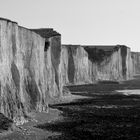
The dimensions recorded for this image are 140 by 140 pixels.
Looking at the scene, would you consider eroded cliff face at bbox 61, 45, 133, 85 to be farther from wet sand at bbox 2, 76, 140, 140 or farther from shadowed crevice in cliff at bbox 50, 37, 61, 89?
wet sand at bbox 2, 76, 140, 140

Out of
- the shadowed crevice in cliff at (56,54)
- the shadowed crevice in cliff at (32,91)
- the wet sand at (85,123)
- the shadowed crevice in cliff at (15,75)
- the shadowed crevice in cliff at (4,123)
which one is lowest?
the wet sand at (85,123)

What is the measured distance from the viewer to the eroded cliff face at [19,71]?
87.7ft

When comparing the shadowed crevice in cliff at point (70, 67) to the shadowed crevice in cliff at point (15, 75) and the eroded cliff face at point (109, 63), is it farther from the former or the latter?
the shadowed crevice in cliff at point (15, 75)

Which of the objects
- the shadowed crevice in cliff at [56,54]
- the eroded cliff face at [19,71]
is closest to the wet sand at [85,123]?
the eroded cliff face at [19,71]

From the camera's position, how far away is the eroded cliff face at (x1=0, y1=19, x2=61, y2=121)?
26719 mm

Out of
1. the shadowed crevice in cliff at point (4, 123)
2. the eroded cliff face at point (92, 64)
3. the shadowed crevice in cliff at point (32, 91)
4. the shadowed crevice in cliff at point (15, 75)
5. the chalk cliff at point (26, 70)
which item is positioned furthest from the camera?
the eroded cliff face at point (92, 64)

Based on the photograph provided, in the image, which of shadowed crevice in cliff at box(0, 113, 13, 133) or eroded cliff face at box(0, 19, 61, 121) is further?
eroded cliff face at box(0, 19, 61, 121)

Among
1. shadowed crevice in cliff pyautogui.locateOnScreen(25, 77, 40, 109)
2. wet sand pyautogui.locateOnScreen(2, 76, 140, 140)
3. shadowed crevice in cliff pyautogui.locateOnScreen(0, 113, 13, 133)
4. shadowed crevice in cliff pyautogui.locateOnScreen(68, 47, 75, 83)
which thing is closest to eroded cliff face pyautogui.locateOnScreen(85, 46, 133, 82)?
shadowed crevice in cliff pyautogui.locateOnScreen(68, 47, 75, 83)

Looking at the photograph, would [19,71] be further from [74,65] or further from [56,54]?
[74,65]

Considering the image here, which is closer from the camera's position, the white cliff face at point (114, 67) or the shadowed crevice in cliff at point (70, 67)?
the shadowed crevice in cliff at point (70, 67)

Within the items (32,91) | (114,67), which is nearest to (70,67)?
(114,67)

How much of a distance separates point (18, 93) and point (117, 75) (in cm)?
6939

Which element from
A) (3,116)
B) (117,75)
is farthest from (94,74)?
(3,116)

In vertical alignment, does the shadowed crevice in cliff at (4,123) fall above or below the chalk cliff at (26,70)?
below
